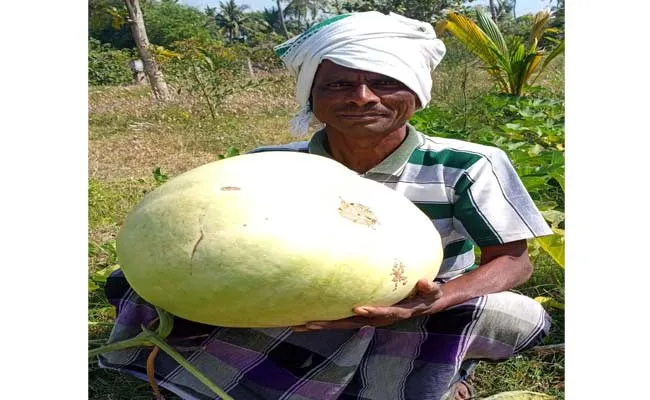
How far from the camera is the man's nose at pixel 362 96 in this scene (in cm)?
173

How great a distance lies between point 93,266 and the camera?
117 inches

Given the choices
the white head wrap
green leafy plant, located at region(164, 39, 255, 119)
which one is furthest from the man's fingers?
green leafy plant, located at region(164, 39, 255, 119)

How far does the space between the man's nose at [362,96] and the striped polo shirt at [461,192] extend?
20cm

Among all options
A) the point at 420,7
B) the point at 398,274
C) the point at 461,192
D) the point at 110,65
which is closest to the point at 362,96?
the point at 461,192

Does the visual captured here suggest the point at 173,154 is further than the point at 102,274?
Yes

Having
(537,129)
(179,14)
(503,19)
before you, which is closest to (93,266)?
(537,129)

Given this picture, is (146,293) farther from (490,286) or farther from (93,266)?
(93,266)

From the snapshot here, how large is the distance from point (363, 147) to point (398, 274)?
1.80 ft

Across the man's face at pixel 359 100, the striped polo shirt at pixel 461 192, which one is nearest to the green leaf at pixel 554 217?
the striped polo shirt at pixel 461 192

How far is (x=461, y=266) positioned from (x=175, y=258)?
35.1 inches

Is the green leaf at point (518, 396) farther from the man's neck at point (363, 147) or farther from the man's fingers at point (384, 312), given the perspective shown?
the man's neck at point (363, 147)

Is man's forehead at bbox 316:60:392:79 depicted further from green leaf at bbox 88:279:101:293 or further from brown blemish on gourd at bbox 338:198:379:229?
green leaf at bbox 88:279:101:293

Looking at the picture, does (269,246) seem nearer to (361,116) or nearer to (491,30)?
(361,116)

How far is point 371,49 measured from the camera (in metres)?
1.73
